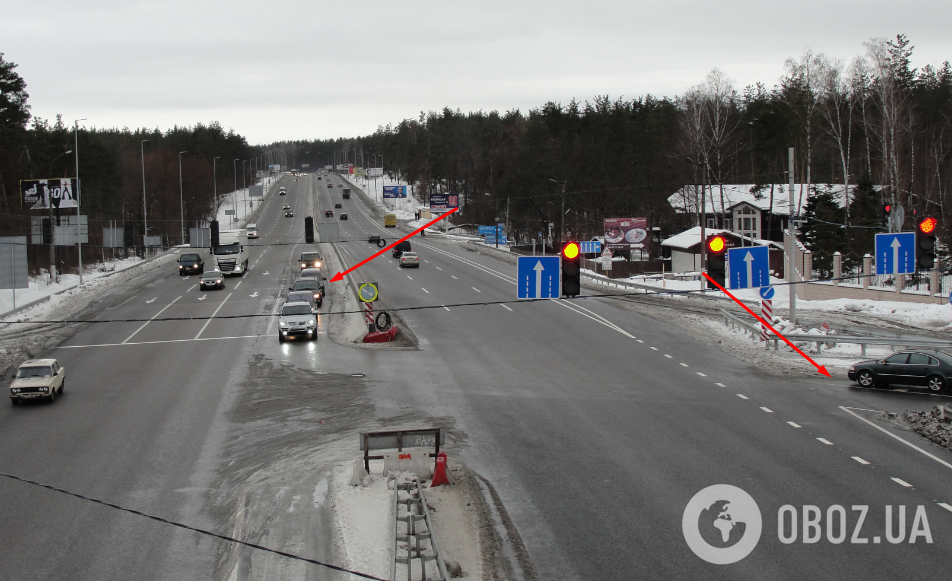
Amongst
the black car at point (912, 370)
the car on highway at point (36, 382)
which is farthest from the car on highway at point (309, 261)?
the black car at point (912, 370)

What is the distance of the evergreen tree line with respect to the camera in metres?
59.2

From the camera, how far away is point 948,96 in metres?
81.3

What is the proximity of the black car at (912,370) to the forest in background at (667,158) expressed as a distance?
20.9 metres

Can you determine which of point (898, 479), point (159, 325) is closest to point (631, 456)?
point (898, 479)

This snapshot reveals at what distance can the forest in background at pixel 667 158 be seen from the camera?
6117 cm

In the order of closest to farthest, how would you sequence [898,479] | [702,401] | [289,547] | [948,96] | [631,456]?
[289,547], [898,479], [631,456], [702,401], [948,96]

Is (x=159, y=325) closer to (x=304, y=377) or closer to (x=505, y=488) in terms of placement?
(x=304, y=377)

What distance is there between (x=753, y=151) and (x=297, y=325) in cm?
8427

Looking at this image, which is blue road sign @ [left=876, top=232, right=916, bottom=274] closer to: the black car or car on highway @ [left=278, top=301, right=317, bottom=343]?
the black car

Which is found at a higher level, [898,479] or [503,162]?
[503,162]

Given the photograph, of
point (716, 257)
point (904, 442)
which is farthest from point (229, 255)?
point (904, 442)

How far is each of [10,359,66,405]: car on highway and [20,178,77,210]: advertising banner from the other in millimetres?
41831

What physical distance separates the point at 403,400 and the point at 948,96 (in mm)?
80844

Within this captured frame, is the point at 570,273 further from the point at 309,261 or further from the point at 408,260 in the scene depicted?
the point at 309,261
